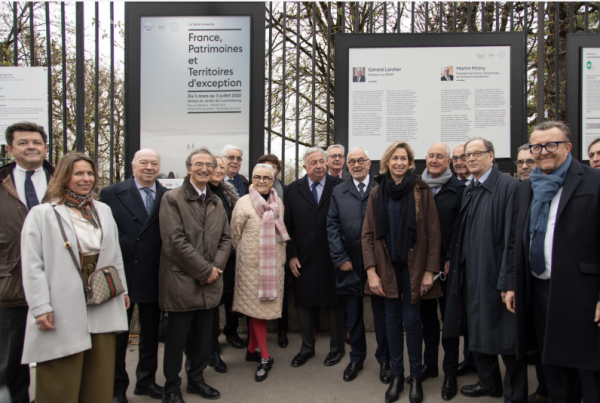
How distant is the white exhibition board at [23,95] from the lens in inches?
173

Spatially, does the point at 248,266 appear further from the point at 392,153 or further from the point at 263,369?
the point at 392,153

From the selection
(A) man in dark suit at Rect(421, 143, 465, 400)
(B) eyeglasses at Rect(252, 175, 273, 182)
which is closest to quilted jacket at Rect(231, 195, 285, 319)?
(B) eyeglasses at Rect(252, 175, 273, 182)

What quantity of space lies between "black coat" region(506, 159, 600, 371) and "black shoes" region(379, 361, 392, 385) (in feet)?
4.37

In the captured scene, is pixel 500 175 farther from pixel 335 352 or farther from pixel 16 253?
pixel 16 253

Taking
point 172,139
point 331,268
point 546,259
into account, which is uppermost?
point 172,139

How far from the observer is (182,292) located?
2.96 m

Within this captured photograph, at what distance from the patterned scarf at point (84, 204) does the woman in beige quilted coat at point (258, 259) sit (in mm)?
1307

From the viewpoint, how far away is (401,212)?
3145 millimetres

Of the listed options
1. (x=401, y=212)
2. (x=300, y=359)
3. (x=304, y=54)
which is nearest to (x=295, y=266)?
(x=300, y=359)

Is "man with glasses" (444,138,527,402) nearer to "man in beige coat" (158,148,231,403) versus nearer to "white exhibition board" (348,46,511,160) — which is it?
"white exhibition board" (348,46,511,160)

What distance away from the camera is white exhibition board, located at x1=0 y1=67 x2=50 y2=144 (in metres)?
4.38

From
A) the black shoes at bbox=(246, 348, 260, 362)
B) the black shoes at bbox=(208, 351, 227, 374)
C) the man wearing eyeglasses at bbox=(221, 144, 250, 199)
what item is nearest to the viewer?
A: the black shoes at bbox=(208, 351, 227, 374)

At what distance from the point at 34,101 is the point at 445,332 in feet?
16.3

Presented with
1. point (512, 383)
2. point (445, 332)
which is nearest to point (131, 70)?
point (445, 332)
